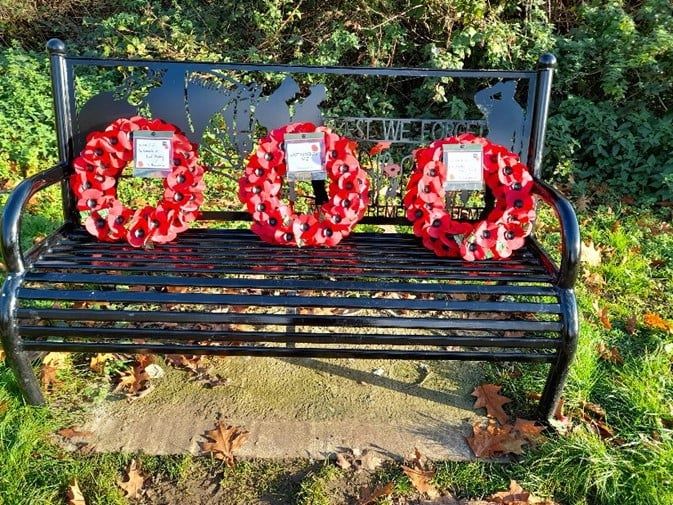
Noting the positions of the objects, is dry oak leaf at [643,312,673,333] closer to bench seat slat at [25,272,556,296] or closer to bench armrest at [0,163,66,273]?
bench seat slat at [25,272,556,296]

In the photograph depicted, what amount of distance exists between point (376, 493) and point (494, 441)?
519 mm

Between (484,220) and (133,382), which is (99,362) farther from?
(484,220)

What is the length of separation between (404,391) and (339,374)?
30cm

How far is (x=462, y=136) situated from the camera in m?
2.70

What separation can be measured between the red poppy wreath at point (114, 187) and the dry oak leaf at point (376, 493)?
4.27 ft

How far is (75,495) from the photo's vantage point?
204cm

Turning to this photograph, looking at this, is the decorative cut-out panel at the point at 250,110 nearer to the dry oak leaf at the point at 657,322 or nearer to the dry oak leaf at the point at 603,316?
the dry oak leaf at the point at 603,316

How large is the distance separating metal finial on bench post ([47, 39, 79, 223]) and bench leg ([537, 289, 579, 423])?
6.86 ft

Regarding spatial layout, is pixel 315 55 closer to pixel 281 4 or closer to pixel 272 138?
pixel 281 4

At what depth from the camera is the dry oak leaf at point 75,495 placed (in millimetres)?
2035

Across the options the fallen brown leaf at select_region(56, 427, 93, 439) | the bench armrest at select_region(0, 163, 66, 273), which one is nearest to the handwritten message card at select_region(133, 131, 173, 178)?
the bench armrest at select_region(0, 163, 66, 273)

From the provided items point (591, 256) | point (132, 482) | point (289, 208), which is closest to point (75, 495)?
point (132, 482)

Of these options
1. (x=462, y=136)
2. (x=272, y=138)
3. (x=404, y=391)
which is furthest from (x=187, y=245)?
(x=462, y=136)

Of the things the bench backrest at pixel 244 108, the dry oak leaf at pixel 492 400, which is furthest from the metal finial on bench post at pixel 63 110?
the dry oak leaf at pixel 492 400
